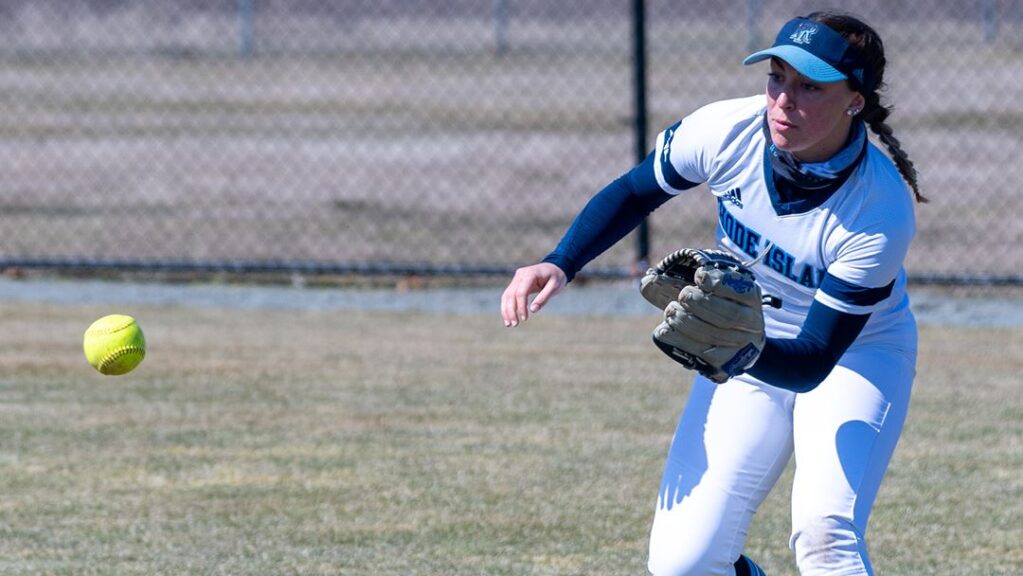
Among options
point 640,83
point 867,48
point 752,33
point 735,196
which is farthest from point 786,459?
point 752,33

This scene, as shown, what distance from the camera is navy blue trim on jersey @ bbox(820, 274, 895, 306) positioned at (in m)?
4.02

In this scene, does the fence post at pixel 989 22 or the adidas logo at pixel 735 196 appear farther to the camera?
the fence post at pixel 989 22

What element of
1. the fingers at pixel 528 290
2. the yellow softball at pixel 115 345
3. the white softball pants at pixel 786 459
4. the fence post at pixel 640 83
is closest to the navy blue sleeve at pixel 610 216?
the fingers at pixel 528 290

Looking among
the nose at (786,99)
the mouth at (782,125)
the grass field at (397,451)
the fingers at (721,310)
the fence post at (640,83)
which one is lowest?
the grass field at (397,451)

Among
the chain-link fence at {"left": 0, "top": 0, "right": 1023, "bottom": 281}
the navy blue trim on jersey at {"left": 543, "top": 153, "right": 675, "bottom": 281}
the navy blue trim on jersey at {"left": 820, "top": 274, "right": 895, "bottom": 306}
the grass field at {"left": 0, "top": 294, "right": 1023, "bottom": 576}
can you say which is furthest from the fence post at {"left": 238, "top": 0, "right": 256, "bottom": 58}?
the navy blue trim on jersey at {"left": 820, "top": 274, "right": 895, "bottom": 306}

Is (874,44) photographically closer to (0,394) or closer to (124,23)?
(0,394)

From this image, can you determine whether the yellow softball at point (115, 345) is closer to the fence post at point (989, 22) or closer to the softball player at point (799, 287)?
the softball player at point (799, 287)

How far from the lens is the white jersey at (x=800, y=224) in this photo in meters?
4.06

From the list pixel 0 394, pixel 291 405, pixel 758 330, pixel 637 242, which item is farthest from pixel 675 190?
pixel 637 242

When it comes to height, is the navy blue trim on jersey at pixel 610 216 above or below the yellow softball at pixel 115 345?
above

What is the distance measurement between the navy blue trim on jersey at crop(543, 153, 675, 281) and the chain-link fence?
5.59 metres

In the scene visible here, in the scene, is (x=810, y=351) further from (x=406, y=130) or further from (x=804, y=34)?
(x=406, y=130)

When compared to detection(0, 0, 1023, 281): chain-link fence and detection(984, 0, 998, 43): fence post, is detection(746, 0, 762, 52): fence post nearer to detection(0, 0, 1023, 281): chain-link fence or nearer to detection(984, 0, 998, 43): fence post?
detection(0, 0, 1023, 281): chain-link fence

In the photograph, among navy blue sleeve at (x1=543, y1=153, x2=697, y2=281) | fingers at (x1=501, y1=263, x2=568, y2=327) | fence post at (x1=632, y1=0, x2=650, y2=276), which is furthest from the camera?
fence post at (x1=632, y1=0, x2=650, y2=276)
